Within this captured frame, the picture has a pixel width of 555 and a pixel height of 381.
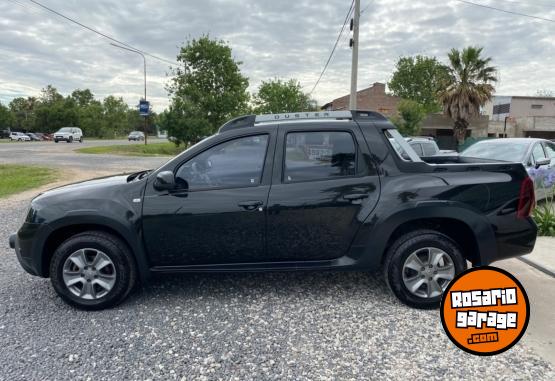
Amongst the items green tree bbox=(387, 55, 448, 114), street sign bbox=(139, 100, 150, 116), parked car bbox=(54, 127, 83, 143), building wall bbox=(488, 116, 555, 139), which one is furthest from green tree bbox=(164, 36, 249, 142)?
green tree bbox=(387, 55, 448, 114)

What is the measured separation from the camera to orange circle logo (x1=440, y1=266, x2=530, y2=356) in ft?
6.88

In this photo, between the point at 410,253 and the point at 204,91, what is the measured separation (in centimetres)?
2367

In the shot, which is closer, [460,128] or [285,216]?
[285,216]

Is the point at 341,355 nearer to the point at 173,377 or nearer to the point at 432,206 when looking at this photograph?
the point at 173,377

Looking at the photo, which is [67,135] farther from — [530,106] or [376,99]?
[530,106]

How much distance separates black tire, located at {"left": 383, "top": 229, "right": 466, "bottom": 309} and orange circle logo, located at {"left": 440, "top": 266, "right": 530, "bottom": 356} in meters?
1.13

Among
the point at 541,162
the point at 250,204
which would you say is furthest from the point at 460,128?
the point at 250,204

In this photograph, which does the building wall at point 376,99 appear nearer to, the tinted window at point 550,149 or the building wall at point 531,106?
the building wall at point 531,106

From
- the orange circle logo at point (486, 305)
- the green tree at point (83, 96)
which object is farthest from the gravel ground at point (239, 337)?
the green tree at point (83, 96)

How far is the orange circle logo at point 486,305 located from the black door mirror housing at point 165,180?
7.39 feet

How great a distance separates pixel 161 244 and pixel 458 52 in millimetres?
30615

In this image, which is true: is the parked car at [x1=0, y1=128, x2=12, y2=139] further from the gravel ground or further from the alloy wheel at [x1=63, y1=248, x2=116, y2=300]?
the alloy wheel at [x1=63, y1=248, x2=116, y2=300]

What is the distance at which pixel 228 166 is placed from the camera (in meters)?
3.37

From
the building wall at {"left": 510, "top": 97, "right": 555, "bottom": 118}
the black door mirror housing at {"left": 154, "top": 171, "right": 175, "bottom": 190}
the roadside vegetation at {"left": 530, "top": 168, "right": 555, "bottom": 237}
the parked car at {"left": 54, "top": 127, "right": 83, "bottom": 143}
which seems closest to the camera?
the black door mirror housing at {"left": 154, "top": 171, "right": 175, "bottom": 190}
